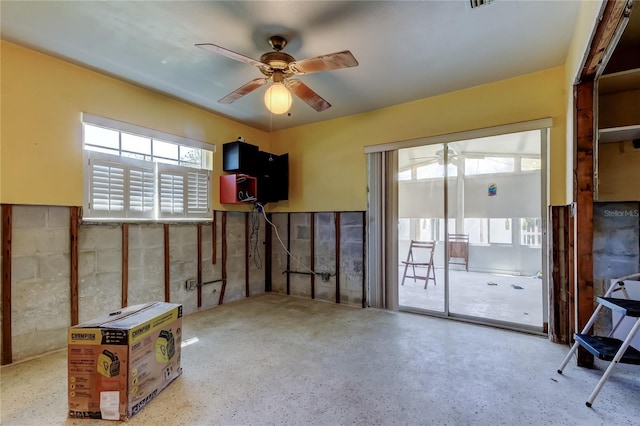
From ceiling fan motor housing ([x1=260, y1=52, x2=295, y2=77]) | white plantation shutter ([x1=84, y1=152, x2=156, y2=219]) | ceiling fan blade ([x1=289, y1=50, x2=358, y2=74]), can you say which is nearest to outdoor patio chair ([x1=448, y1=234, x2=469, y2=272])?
ceiling fan blade ([x1=289, y1=50, x2=358, y2=74])

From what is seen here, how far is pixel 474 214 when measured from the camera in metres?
3.95

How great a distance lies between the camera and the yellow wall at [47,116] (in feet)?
8.54

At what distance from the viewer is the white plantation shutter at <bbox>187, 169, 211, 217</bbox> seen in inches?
160


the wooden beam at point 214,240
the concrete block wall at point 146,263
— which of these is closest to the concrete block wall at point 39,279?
the concrete block wall at point 146,263

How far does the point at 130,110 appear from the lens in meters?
3.41

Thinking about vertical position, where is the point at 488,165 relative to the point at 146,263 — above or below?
above

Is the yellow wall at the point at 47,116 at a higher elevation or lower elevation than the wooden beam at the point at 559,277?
higher

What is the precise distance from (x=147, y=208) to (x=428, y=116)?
369 cm

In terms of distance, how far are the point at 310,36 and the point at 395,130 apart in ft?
6.49

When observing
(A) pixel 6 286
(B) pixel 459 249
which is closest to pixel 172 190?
(A) pixel 6 286

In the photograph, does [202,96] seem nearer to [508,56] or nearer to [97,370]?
[97,370]

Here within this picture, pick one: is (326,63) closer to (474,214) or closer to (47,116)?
(47,116)

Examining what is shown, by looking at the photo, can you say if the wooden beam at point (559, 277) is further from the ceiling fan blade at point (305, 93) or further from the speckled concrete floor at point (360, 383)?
the ceiling fan blade at point (305, 93)

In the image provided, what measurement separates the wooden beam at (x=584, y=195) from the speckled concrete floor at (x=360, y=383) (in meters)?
0.63
